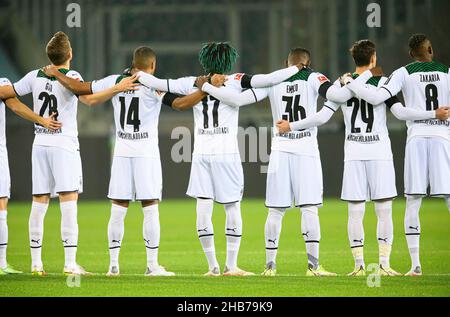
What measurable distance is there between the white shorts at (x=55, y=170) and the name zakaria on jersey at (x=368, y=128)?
263 centimetres

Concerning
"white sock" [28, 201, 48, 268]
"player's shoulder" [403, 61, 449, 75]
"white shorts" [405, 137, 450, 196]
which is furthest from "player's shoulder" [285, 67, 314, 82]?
"white sock" [28, 201, 48, 268]

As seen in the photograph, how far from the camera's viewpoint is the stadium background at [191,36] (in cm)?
2555

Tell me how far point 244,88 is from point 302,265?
2668 millimetres

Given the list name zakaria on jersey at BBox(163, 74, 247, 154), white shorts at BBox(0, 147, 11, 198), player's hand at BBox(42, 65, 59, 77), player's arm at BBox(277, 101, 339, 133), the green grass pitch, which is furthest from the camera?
white shorts at BBox(0, 147, 11, 198)

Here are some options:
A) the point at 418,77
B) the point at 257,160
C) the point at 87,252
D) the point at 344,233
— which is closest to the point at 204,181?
the point at 418,77

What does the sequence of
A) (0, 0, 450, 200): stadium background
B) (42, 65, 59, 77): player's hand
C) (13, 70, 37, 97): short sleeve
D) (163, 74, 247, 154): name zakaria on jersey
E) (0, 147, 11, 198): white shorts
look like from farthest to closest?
1. (0, 0, 450, 200): stadium background
2. (0, 147, 11, 198): white shorts
3. (13, 70, 37, 97): short sleeve
4. (42, 65, 59, 77): player's hand
5. (163, 74, 247, 154): name zakaria on jersey

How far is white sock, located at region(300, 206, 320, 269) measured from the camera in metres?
9.88

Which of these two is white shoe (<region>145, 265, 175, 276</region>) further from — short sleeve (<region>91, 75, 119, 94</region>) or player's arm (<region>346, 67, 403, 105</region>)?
player's arm (<region>346, 67, 403, 105</region>)

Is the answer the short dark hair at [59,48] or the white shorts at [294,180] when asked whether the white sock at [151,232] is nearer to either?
the white shorts at [294,180]

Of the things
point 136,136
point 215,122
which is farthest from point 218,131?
point 136,136

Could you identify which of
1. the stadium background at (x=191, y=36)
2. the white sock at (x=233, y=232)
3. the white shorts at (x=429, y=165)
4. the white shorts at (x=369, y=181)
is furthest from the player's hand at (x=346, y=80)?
the stadium background at (x=191, y=36)

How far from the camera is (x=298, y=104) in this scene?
9984 millimetres

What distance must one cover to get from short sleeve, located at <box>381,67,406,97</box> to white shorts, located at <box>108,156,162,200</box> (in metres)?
2.45

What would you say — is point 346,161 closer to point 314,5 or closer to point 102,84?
point 102,84
